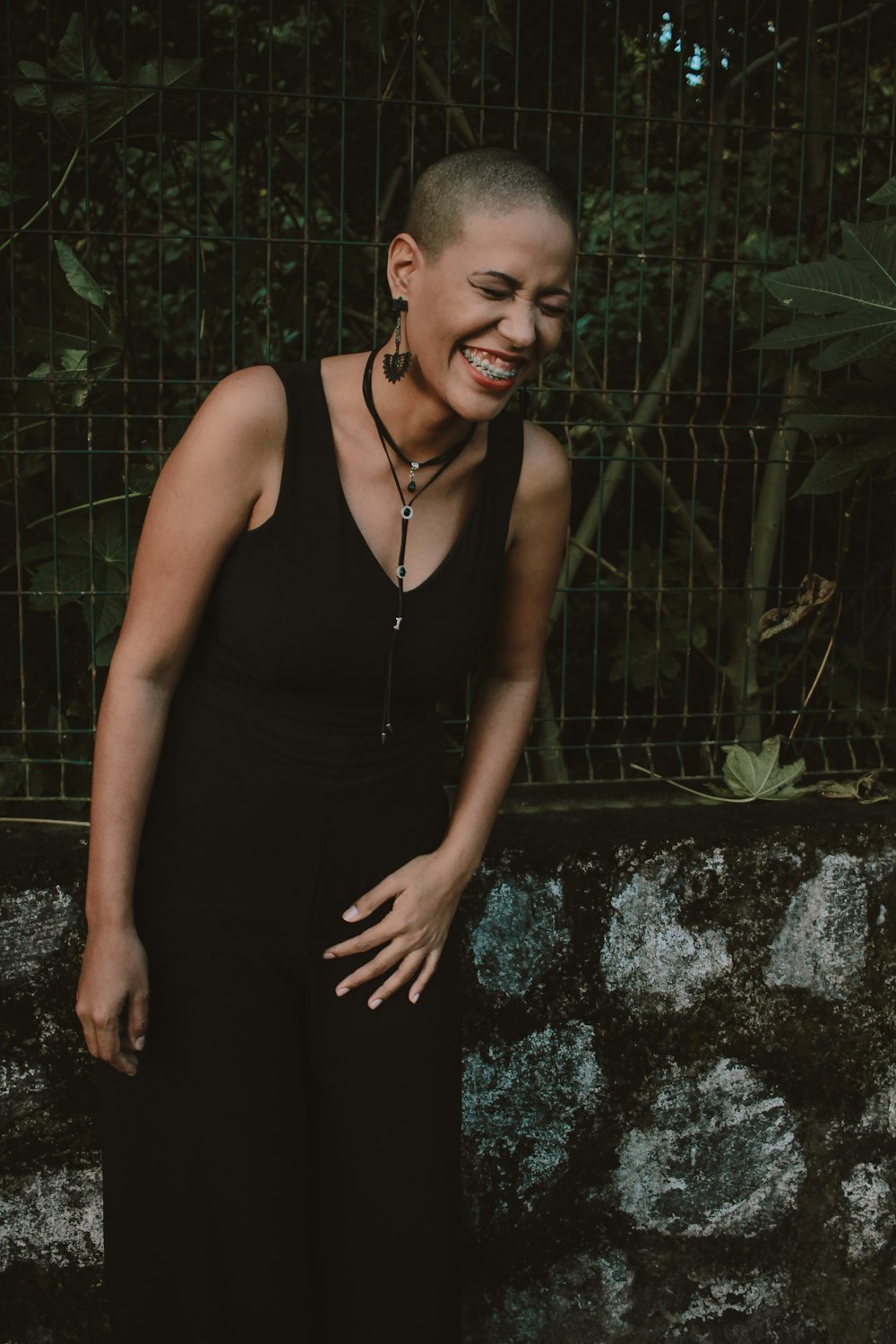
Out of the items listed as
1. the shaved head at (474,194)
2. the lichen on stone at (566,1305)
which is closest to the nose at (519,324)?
the shaved head at (474,194)

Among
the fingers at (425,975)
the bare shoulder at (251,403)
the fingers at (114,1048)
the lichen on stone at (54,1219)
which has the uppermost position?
the bare shoulder at (251,403)

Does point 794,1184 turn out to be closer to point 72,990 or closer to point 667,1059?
point 667,1059

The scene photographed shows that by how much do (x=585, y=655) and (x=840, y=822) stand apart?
2.41 ft

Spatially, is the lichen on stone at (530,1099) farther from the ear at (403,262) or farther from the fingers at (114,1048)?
the ear at (403,262)

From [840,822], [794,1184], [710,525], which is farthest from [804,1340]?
[710,525]

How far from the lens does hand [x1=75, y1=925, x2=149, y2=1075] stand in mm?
1869

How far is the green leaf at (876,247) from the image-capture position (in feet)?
8.21

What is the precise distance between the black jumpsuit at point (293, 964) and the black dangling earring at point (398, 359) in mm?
114

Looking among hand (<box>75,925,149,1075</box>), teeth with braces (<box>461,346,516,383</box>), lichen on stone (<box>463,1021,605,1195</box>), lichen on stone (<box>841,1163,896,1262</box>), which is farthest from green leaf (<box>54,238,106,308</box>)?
lichen on stone (<box>841,1163,896,1262</box>)

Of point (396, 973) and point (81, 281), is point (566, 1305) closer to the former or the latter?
point (396, 973)

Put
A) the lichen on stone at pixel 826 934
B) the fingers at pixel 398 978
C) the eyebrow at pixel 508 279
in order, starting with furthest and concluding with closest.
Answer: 1. the lichen on stone at pixel 826 934
2. the fingers at pixel 398 978
3. the eyebrow at pixel 508 279

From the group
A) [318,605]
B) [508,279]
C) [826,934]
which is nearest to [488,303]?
[508,279]

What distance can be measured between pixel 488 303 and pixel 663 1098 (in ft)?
5.92

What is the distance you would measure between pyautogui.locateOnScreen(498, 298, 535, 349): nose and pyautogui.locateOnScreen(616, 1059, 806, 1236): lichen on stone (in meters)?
1.72
